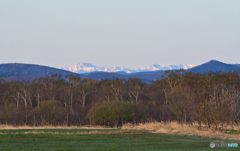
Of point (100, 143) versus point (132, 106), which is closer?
point (100, 143)

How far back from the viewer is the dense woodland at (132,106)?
98.2 feet

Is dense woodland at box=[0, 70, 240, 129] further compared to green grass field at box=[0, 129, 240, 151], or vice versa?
dense woodland at box=[0, 70, 240, 129]

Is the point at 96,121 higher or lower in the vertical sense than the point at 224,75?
lower

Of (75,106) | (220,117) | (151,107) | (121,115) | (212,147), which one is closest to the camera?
(212,147)

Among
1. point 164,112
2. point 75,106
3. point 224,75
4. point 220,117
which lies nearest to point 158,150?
point 220,117

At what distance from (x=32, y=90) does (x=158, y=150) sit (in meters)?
81.1

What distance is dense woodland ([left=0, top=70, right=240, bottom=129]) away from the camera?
29.9m

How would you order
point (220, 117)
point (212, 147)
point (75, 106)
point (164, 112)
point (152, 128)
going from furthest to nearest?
point (75, 106), point (164, 112), point (152, 128), point (220, 117), point (212, 147)

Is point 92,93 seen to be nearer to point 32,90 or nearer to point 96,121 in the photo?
point 32,90

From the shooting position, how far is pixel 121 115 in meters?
57.3

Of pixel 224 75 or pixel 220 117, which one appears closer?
pixel 220 117

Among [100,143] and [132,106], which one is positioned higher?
[100,143]

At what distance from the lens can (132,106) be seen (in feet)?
205

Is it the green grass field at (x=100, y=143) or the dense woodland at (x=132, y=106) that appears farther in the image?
the dense woodland at (x=132, y=106)
